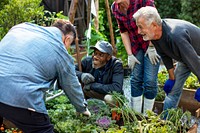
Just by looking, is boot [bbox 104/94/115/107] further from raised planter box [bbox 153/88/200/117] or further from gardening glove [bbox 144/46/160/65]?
raised planter box [bbox 153/88/200/117]

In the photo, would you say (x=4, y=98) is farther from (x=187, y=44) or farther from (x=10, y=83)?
(x=187, y=44)

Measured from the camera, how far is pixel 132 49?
12.1 ft

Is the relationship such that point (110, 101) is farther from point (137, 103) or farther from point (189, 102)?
point (189, 102)

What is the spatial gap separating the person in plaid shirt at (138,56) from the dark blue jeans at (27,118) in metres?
1.52

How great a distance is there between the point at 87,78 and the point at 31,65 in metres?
1.64

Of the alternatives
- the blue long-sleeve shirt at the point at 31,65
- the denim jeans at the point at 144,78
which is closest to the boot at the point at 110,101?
the denim jeans at the point at 144,78

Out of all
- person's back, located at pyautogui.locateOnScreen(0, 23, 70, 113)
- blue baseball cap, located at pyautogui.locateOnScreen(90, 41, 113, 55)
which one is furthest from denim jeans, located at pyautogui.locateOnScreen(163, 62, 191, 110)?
person's back, located at pyautogui.locateOnScreen(0, 23, 70, 113)

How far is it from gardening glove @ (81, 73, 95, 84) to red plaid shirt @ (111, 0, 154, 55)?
59cm

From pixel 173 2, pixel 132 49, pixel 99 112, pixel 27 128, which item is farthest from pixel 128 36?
pixel 173 2

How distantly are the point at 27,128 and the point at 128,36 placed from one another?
1768 mm

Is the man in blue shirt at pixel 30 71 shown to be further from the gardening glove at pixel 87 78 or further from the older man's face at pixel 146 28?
the gardening glove at pixel 87 78

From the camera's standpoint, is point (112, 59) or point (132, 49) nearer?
point (132, 49)

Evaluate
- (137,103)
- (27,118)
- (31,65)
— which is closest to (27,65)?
(31,65)

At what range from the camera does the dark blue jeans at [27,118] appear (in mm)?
2250
